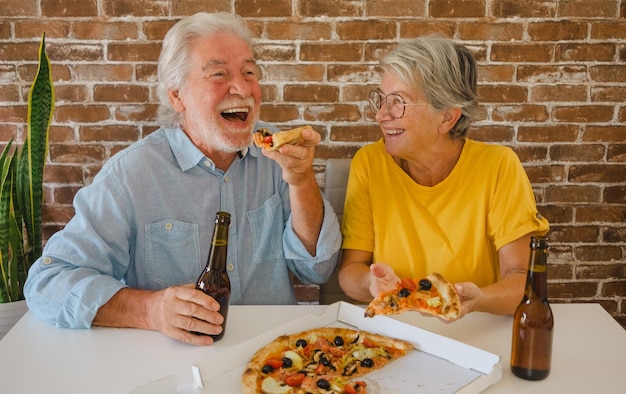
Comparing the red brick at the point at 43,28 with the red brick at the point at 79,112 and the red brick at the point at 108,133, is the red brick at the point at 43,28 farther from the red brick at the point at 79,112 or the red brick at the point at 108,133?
the red brick at the point at 108,133

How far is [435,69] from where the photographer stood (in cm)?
201

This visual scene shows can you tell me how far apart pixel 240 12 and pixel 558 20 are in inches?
51.4

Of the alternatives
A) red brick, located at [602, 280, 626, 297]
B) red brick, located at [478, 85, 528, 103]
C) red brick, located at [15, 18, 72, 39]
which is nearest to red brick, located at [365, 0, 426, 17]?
red brick, located at [478, 85, 528, 103]

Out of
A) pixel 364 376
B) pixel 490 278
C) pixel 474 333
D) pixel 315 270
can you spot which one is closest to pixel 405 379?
pixel 364 376

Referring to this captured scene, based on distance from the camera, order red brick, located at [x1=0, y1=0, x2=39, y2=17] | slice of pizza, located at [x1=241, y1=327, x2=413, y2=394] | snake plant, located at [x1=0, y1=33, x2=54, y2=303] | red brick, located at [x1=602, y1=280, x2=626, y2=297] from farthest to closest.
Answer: red brick, located at [x1=602, y1=280, x2=626, y2=297] < red brick, located at [x1=0, y1=0, x2=39, y2=17] < snake plant, located at [x1=0, y1=33, x2=54, y2=303] < slice of pizza, located at [x1=241, y1=327, x2=413, y2=394]

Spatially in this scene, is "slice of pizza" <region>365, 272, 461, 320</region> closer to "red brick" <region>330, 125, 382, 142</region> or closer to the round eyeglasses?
the round eyeglasses

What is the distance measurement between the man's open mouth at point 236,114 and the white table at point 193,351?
0.62 meters

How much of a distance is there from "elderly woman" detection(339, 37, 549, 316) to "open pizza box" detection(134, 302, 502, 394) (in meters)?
0.50

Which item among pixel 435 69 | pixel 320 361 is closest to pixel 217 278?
pixel 320 361

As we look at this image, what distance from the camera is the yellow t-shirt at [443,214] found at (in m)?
2.01

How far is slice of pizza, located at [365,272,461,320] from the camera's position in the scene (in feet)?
4.78

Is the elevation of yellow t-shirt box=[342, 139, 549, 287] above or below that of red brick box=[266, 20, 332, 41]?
below

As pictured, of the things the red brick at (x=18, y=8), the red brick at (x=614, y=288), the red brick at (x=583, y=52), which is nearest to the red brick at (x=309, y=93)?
the red brick at (x=583, y=52)

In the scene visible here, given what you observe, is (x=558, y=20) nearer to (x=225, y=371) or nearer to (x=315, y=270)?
(x=315, y=270)
